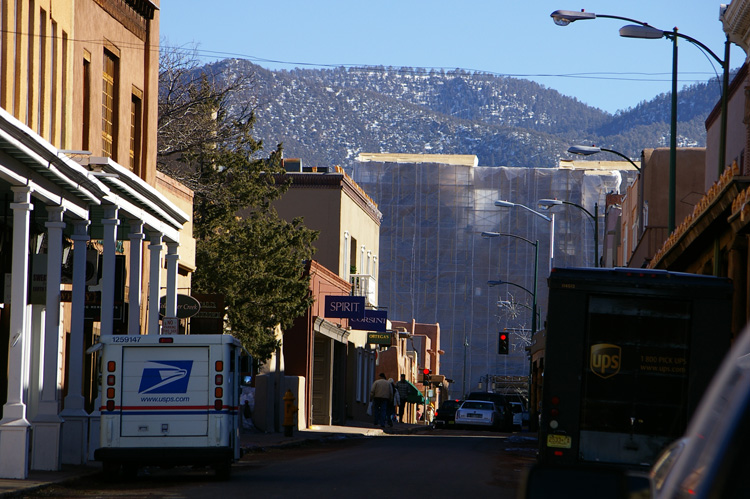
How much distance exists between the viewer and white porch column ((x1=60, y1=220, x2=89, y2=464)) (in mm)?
18641

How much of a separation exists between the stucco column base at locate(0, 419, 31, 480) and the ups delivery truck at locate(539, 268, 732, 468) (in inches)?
270

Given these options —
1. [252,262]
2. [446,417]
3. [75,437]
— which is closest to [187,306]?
[75,437]

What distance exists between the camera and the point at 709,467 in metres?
1.85

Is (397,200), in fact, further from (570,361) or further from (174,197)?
(570,361)

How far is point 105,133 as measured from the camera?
25.2m

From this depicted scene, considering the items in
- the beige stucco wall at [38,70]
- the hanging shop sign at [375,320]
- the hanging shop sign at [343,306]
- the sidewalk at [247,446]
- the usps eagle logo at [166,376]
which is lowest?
the sidewalk at [247,446]

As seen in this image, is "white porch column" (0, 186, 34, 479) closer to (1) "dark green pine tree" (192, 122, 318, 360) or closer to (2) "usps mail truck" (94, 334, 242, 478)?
(2) "usps mail truck" (94, 334, 242, 478)

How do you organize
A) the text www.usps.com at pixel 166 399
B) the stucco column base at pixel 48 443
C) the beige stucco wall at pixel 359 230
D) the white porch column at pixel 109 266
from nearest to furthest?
the text www.usps.com at pixel 166 399, the stucco column base at pixel 48 443, the white porch column at pixel 109 266, the beige stucco wall at pixel 359 230

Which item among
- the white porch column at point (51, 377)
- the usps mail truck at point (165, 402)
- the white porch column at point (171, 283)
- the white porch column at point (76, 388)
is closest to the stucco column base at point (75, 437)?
the white porch column at point (76, 388)

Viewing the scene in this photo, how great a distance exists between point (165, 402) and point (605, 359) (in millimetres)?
6357

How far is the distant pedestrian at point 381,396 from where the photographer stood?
4288 cm

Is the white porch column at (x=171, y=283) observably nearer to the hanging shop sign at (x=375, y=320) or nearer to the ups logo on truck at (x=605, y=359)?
the ups logo on truck at (x=605, y=359)

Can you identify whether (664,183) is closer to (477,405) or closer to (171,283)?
(477,405)

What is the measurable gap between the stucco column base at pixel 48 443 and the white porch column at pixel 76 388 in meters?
1.35
